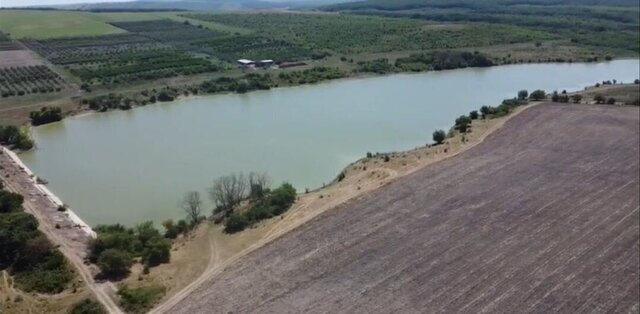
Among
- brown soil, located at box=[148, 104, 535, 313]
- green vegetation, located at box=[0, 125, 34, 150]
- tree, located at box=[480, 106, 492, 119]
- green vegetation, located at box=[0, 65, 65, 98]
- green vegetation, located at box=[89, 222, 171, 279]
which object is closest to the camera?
brown soil, located at box=[148, 104, 535, 313]

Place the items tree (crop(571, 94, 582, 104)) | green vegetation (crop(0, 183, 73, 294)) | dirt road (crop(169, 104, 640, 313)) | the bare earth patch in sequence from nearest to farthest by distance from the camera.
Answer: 1. dirt road (crop(169, 104, 640, 313))
2. green vegetation (crop(0, 183, 73, 294))
3. tree (crop(571, 94, 582, 104))
4. the bare earth patch

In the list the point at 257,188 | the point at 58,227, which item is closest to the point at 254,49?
the point at 257,188

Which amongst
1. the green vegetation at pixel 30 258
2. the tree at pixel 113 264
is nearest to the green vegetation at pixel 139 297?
the tree at pixel 113 264

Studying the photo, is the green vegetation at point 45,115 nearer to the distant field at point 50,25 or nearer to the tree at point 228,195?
the tree at point 228,195

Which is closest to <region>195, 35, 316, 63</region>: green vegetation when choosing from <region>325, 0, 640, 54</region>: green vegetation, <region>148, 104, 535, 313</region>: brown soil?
<region>148, 104, 535, 313</region>: brown soil

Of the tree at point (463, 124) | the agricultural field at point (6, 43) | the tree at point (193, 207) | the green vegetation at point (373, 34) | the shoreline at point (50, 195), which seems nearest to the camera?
the shoreline at point (50, 195)

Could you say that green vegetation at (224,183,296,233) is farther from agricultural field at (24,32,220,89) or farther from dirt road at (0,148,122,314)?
agricultural field at (24,32,220,89)

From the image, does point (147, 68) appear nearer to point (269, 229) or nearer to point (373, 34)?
point (373, 34)

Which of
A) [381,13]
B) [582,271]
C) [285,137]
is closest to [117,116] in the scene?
[285,137]
